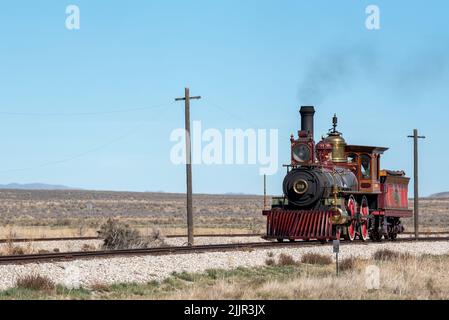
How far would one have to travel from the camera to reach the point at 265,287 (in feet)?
50.9

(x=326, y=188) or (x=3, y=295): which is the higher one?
(x=326, y=188)

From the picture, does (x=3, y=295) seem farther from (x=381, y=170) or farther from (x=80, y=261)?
(x=381, y=170)

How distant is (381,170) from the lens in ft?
115

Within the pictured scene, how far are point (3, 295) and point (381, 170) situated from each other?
894 inches

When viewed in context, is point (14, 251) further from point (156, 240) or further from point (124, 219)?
point (124, 219)

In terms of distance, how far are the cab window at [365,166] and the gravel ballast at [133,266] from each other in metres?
7.26

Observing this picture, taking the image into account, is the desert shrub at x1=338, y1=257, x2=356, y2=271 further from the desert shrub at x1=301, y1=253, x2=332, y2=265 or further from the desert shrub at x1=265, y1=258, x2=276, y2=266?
the desert shrub at x1=265, y1=258, x2=276, y2=266

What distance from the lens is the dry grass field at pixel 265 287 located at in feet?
→ 48.8

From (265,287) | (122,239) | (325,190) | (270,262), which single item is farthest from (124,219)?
(265,287)

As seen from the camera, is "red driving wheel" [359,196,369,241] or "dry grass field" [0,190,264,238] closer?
"red driving wheel" [359,196,369,241]

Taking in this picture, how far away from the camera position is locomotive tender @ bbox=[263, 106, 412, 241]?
2936cm

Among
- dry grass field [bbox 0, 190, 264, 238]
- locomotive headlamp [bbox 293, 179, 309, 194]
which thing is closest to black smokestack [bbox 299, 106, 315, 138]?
locomotive headlamp [bbox 293, 179, 309, 194]

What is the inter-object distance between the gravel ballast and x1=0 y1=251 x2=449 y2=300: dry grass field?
1.52ft
